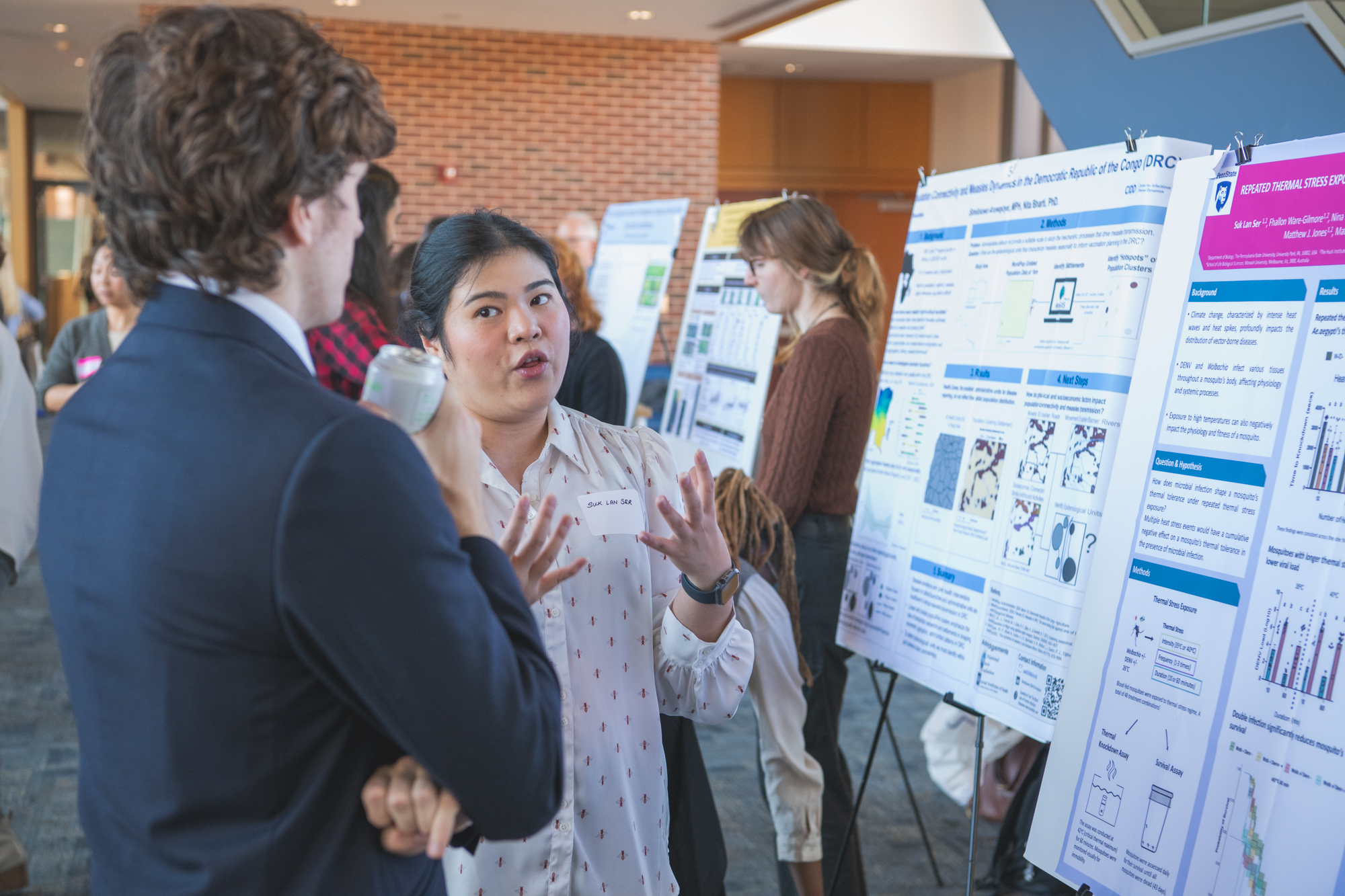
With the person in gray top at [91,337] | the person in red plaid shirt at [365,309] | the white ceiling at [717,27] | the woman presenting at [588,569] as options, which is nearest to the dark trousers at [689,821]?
the woman presenting at [588,569]

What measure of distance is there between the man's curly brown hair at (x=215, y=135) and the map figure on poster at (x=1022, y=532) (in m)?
1.42

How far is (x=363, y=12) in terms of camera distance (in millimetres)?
8664

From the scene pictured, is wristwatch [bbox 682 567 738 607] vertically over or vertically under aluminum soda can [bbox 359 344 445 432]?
under

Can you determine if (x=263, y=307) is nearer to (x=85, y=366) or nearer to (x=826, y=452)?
(x=826, y=452)

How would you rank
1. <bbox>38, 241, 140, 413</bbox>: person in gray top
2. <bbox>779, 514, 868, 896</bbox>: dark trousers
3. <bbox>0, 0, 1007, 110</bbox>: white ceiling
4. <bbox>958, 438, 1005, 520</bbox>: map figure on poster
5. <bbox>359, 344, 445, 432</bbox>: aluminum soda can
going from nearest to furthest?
<bbox>359, 344, 445, 432</bbox>: aluminum soda can
<bbox>958, 438, 1005, 520</bbox>: map figure on poster
<bbox>779, 514, 868, 896</bbox>: dark trousers
<bbox>38, 241, 140, 413</bbox>: person in gray top
<bbox>0, 0, 1007, 110</bbox>: white ceiling

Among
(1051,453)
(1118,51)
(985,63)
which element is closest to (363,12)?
(985,63)

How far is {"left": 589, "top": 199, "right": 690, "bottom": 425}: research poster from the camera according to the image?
5.36 m

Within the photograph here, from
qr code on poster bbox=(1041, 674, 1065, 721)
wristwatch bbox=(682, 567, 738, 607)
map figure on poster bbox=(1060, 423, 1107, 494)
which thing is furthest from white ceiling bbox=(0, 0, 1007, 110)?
wristwatch bbox=(682, 567, 738, 607)

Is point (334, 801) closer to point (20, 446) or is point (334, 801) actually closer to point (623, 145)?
point (20, 446)

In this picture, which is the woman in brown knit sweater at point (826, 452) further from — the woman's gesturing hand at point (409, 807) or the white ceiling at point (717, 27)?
the white ceiling at point (717, 27)

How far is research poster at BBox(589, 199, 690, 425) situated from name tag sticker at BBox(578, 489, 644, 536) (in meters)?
3.52

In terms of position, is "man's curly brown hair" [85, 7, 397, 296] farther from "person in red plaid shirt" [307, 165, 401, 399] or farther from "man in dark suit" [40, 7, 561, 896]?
"person in red plaid shirt" [307, 165, 401, 399]

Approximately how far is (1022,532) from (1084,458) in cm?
19

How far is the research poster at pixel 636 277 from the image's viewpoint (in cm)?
536
